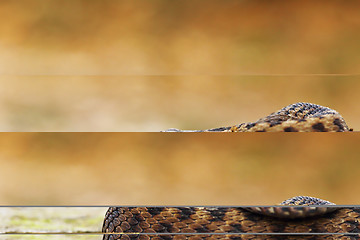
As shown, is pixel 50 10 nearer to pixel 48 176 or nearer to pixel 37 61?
pixel 37 61

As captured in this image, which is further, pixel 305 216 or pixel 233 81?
pixel 233 81

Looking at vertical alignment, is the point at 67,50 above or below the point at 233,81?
above

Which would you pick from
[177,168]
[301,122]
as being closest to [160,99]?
[177,168]

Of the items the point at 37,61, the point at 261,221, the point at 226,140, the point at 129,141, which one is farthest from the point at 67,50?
the point at 261,221

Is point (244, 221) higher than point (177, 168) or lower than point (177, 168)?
lower

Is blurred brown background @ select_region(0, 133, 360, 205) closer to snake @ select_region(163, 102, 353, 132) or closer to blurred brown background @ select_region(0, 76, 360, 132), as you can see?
snake @ select_region(163, 102, 353, 132)

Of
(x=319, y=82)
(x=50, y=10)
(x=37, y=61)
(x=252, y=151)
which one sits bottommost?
(x=252, y=151)

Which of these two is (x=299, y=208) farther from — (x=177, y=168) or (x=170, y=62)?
(x=170, y=62)
